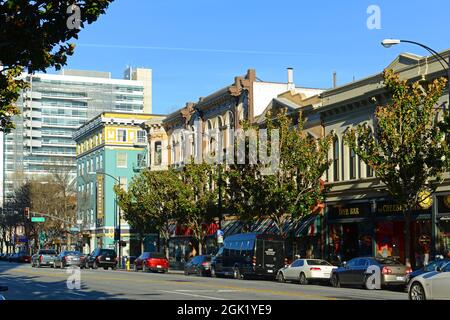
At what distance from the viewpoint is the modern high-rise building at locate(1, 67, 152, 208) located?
557 ft

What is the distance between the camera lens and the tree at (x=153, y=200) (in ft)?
190

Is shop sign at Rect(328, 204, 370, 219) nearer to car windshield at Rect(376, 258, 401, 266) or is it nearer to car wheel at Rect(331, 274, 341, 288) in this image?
car wheel at Rect(331, 274, 341, 288)

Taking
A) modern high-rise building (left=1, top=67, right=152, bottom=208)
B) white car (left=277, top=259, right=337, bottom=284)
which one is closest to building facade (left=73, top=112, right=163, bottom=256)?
white car (left=277, top=259, right=337, bottom=284)

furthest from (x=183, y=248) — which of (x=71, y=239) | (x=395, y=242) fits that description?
(x=71, y=239)

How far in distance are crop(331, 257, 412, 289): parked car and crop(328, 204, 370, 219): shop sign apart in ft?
32.1

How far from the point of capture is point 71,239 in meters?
104

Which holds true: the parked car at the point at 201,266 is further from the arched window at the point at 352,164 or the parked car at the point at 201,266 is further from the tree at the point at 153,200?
the arched window at the point at 352,164

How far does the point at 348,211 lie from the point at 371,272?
1304 cm

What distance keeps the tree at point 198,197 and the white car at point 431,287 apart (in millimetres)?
32980

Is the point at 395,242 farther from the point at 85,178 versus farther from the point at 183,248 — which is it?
the point at 85,178

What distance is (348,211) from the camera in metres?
44.1

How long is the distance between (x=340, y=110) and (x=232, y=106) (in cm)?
1537

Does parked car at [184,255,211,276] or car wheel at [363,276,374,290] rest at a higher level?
car wheel at [363,276,374,290]

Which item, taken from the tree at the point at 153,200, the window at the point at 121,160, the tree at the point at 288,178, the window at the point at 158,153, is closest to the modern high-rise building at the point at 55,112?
the window at the point at 121,160
